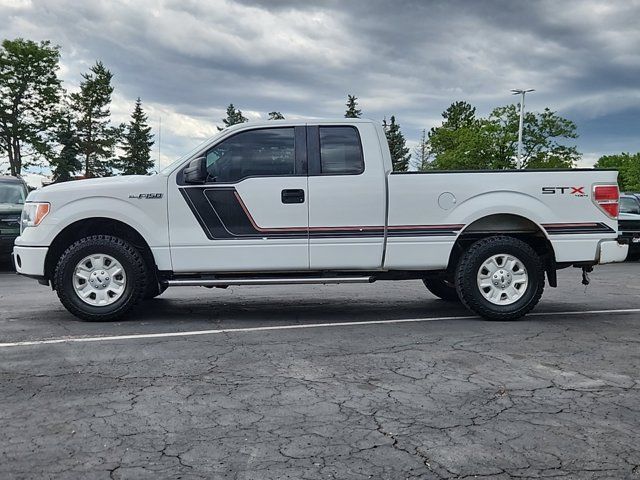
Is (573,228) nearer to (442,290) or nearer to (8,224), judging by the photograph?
(442,290)

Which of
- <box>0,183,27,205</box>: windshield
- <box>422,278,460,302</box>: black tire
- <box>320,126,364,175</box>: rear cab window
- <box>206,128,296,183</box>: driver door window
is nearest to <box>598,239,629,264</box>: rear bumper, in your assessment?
<box>422,278,460,302</box>: black tire

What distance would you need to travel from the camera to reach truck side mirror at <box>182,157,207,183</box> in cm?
627

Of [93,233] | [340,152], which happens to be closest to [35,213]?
[93,233]

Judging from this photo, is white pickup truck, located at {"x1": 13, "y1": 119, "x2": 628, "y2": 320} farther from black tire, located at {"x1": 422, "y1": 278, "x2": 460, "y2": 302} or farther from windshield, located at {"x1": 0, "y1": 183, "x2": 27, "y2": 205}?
windshield, located at {"x1": 0, "y1": 183, "x2": 27, "y2": 205}

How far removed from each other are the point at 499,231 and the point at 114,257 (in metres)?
4.09

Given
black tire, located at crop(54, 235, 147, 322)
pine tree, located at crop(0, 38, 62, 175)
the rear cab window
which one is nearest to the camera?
black tire, located at crop(54, 235, 147, 322)

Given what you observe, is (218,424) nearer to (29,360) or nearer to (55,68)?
(29,360)

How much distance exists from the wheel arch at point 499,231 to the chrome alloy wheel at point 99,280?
3525 mm

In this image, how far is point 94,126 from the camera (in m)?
53.7

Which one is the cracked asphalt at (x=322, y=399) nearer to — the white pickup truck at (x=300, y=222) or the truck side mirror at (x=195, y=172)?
the white pickup truck at (x=300, y=222)

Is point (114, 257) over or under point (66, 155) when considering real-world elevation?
under

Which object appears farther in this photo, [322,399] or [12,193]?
[12,193]

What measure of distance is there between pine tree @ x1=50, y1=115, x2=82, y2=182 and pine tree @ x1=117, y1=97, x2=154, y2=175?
11805mm

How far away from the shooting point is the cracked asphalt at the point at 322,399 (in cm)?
295
